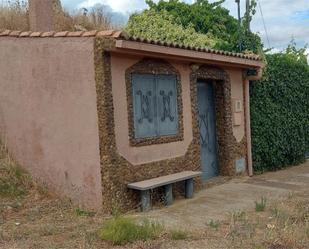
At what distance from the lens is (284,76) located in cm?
1336

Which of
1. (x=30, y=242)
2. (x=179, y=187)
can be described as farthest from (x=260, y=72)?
(x=30, y=242)

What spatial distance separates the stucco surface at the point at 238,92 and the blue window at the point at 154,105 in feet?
8.13

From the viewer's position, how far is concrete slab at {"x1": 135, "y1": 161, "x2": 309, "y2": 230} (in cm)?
783

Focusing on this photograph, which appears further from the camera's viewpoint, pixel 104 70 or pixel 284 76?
pixel 284 76

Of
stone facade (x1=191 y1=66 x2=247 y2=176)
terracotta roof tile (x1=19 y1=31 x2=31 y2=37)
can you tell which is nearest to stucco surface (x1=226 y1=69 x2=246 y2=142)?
stone facade (x1=191 y1=66 x2=247 y2=176)

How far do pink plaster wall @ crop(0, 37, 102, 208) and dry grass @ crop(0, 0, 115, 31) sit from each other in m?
5.71

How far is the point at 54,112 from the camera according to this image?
8836mm

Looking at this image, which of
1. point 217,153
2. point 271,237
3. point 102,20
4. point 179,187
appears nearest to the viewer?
point 271,237

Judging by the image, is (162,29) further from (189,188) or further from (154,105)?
(189,188)

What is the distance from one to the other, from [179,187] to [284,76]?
5.32 m

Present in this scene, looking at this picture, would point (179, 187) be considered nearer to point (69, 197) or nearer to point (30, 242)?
point (69, 197)

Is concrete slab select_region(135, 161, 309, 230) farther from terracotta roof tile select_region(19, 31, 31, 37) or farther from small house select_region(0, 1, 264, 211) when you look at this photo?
terracotta roof tile select_region(19, 31, 31, 37)

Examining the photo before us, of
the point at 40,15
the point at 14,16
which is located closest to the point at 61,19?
the point at 14,16

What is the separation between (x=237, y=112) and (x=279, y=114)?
1.93 meters
